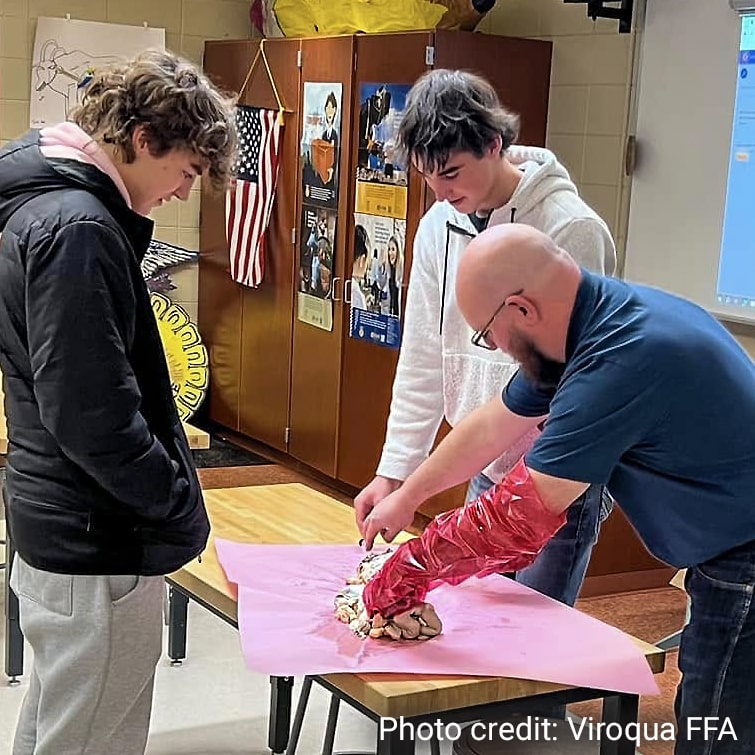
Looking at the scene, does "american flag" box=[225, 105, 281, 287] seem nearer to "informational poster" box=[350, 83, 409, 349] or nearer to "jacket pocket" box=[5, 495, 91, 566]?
"informational poster" box=[350, 83, 409, 349]

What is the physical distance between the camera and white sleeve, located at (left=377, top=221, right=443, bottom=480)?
255 cm

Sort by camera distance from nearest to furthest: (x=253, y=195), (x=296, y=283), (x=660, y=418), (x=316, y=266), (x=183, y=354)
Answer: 1. (x=660, y=418)
2. (x=316, y=266)
3. (x=296, y=283)
4. (x=253, y=195)
5. (x=183, y=354)

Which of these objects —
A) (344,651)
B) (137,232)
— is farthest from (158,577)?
(137,232)

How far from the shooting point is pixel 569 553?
231 cm

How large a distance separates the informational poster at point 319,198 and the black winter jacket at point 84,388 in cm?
306

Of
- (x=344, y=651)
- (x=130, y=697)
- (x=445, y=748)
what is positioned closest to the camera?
(x=344, y=651)

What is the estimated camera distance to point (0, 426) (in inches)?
127

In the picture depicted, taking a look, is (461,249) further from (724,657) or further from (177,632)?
(177,632)

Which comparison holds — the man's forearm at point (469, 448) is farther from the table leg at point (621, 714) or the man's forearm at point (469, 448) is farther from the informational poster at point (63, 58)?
the informational poster at point (63, 58)

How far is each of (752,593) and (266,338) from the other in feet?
13.2

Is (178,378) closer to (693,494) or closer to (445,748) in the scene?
(445,748)

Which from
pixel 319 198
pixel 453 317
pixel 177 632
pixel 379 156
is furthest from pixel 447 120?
pixel 319 198

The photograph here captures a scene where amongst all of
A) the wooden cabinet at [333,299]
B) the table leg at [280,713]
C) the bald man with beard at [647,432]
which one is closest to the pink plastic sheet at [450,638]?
the bald man with beard at [647,432]

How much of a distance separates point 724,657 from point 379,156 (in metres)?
3.19
